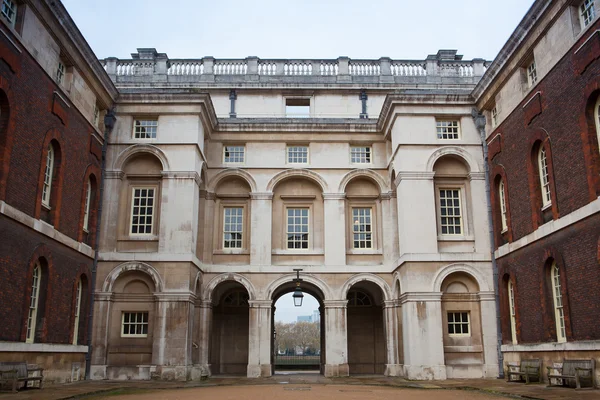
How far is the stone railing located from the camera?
1201 inches

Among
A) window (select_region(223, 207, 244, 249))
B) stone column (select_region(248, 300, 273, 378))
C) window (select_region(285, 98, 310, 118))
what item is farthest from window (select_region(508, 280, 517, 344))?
window (select_region(285, 98, 310, 118))

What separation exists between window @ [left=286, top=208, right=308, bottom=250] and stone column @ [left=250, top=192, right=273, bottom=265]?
1097 mm

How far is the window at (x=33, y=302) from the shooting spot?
18094 millimetres

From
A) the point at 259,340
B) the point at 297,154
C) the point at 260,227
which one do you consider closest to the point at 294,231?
the point at 260,227

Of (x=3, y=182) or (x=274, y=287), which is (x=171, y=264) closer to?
(x=274, y=287)

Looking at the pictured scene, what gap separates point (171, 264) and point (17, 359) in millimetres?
7547

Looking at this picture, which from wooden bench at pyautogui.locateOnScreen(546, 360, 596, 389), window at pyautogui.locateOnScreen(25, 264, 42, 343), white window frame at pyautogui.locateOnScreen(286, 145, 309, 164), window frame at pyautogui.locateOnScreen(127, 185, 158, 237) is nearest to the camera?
wooden bench at pyautogui.locateOnScreen(546, 360, 596, 389)

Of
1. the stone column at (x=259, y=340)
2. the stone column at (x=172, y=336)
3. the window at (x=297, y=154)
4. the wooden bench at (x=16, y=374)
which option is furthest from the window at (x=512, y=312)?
the wooden bench at (x=16, y=374)

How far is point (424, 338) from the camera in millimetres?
22516

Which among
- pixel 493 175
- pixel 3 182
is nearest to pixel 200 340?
pixel 3 182

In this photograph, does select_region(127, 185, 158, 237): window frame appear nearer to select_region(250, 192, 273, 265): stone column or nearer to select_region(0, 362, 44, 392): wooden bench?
select_region(250, 192, 273, 265): stone column

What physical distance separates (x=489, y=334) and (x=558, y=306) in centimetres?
461

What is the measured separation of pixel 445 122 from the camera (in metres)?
25.4

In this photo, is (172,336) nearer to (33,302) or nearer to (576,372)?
(33,302)
